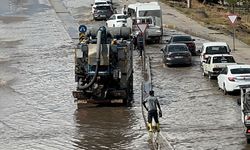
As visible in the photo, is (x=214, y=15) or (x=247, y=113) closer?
(x=247, y=113)

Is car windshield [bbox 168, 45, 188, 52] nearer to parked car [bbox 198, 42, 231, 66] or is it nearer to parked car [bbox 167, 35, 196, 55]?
parked car [bbox 198, 42, 231, 66]

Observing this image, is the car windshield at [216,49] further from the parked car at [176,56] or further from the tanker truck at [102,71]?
the tanker truck at [102,71]

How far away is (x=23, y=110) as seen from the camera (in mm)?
28844

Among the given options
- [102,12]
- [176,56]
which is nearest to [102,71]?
[176,56]

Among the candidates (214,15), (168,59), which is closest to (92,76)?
(168,59)

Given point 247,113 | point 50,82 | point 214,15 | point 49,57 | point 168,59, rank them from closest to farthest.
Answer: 1. point 247,113
2. point 50,82
3. point 168,59
4. point 49,57
5. point 214,15

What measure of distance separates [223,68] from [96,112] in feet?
29.7

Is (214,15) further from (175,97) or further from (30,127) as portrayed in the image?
(30,127)

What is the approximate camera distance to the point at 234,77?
101 feet

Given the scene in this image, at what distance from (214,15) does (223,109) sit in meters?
45.3

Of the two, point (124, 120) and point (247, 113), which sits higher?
point (247, 113)

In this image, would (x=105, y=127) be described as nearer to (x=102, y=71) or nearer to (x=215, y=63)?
(x=102, y=71)

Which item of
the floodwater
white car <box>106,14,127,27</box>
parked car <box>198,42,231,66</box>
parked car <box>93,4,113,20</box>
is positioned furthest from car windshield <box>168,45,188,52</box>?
parked car <box>93,4,113,20</box>

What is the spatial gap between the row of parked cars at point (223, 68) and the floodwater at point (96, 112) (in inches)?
19.0
